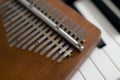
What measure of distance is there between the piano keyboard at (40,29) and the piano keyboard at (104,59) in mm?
97

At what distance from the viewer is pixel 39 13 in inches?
40.1

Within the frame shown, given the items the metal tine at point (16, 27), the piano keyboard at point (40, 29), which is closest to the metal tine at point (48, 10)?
the piano keyboard at point (40, 29)

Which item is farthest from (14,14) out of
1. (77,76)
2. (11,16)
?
(77,76)

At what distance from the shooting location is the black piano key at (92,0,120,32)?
104 cm

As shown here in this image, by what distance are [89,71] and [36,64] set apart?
8.7 inches

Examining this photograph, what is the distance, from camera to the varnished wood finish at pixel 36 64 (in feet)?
2.89

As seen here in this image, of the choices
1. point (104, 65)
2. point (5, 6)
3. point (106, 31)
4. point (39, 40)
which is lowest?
point (104, 65)

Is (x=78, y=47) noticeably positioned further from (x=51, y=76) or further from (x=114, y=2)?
(x=114, y=2)

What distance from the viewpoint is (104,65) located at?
3.12 ft

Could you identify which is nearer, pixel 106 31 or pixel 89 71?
pixel 89 71

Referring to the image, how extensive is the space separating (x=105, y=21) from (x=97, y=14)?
2.3 inches

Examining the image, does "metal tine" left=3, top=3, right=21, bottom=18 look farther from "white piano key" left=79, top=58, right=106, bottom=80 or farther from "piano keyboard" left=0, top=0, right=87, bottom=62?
"white piano key" left=79, top=58, right=106, bottom=80

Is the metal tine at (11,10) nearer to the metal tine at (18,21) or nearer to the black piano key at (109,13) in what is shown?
the metal tine at (18,21)

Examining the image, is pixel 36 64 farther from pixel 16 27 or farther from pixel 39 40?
pixel 16 27
